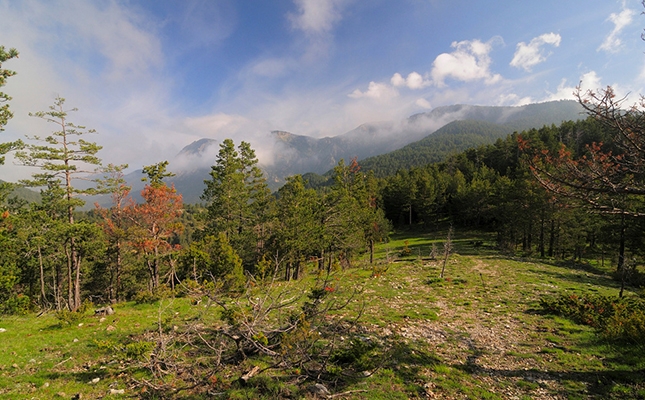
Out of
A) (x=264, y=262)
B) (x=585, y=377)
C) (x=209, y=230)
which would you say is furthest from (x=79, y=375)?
(x=209, y=230)

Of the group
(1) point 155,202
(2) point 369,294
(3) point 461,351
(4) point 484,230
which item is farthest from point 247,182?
(4) point 484,230

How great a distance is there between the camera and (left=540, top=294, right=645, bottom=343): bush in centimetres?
976

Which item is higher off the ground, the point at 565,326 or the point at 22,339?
the point at 22,339

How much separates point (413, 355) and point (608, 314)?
10838mm

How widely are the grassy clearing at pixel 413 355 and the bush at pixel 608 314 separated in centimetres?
60

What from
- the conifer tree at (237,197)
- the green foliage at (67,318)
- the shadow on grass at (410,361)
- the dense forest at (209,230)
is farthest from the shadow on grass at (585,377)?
the conifer tree at (237,197)

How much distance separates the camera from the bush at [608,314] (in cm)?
976

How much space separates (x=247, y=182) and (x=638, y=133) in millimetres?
28858

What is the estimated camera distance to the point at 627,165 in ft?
22.0

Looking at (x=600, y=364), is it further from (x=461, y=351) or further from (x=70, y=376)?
(x=70, y=376)

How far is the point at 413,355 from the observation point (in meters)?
9.15

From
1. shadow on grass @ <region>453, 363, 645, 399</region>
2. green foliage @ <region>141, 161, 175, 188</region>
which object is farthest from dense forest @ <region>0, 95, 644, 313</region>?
shadow on grass @ <region>453, 363, 645, 399</region>

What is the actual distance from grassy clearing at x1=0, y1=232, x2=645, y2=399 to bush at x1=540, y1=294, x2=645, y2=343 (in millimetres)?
595

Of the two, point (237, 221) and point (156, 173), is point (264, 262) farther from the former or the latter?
point (156, 173)
